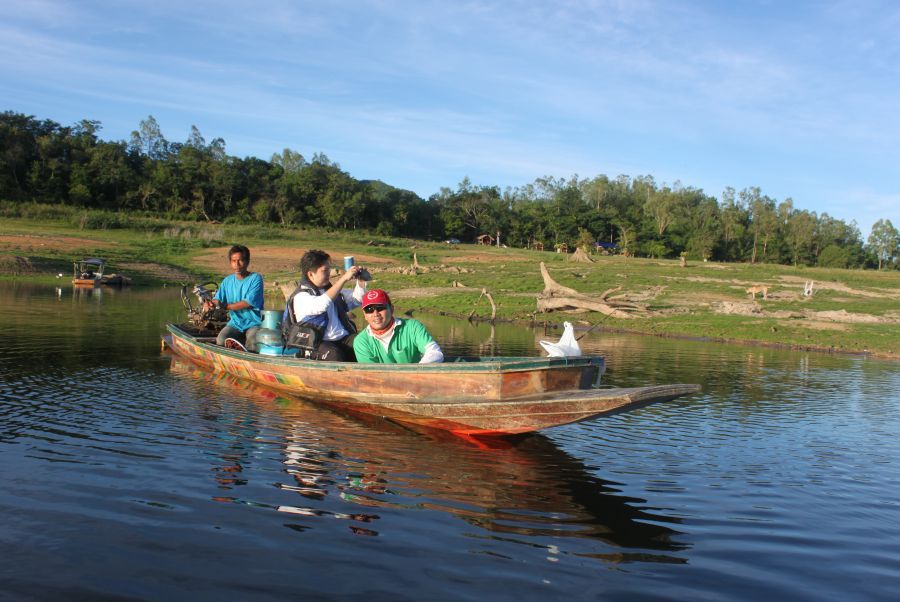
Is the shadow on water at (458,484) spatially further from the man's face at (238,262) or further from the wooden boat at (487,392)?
the man's face at (238,262)

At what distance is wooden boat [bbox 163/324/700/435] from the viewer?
6832 mm

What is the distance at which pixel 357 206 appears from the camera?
3017 inches

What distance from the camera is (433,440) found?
8055 mm

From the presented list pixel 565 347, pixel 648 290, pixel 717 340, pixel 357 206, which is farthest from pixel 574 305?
pixel 357 206

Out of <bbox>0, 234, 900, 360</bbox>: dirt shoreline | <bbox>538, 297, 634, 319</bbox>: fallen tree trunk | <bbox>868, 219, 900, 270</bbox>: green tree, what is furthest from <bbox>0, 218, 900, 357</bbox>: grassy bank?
<bbox>868, 219, 900, 270</bbox>: green tree

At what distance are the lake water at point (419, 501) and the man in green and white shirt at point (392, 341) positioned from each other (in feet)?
3.02

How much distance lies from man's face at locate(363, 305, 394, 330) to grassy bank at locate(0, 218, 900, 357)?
17210mm

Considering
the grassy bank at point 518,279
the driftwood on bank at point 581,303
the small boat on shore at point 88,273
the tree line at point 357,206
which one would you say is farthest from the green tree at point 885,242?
the small boat on shore at point 88,273

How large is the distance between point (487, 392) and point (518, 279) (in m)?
27.5

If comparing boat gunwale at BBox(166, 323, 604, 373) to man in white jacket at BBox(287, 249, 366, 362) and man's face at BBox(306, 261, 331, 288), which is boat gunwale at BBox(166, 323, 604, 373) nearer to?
man in white jacket at BBox(287, 249, 366, 362)

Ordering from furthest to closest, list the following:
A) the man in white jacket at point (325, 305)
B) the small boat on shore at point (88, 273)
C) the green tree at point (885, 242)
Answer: the green tree at point (885, 242) < the small boat on shore at point (88, 273) < the man in white jacket at point (325, 305)

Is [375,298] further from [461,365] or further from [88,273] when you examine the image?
[88,273]

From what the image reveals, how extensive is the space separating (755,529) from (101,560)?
495cm

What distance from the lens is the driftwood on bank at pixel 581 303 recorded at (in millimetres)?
25672
